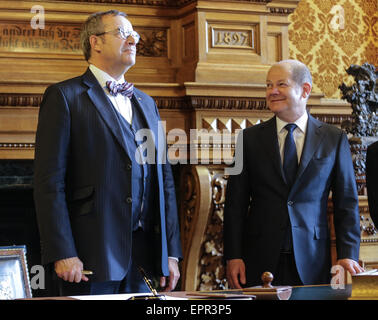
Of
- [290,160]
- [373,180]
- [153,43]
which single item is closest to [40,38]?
[153,43]

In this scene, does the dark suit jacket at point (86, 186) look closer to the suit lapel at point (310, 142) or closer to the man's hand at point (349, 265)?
the suit lapel at point (310, 142)

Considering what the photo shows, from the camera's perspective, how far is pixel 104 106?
271 cm

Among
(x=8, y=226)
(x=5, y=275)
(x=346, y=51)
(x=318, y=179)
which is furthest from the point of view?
(x=346, y=51)

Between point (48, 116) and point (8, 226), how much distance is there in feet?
3.61

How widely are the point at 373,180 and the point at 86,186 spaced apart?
1.13 meters

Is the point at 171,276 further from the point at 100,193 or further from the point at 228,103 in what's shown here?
the point at 228,103

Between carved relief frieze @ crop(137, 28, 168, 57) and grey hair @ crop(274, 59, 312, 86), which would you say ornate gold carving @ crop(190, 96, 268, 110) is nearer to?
carved relief frieze @ crop(137, 28, 168, 57)

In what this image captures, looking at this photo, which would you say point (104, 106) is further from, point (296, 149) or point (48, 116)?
point (296, 149)

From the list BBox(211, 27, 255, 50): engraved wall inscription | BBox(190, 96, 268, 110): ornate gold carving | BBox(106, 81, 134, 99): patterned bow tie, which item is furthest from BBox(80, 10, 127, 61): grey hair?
BBox(211, 27, 255, 50): engraved wall inscription

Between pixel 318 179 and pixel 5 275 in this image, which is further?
pixel 318 179

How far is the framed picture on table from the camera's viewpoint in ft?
7.93

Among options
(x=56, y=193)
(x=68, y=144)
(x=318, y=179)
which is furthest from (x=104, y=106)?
(x=318, y=179)

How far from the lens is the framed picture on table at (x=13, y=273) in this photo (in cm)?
242

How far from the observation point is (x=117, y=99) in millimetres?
2797
